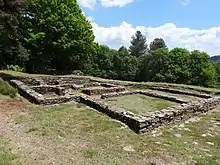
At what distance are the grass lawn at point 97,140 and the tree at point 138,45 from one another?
215 feet

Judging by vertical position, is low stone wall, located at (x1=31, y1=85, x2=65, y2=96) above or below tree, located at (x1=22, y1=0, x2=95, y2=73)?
below

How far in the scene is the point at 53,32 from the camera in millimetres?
30016

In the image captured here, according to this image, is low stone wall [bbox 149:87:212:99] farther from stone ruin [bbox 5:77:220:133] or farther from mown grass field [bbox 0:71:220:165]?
mown grass field [bbox 0:71:220:165]

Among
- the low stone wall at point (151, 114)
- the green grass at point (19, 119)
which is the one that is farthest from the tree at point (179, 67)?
the green grass at point (19, 119)

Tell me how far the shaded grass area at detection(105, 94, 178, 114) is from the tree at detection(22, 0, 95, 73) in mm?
16571

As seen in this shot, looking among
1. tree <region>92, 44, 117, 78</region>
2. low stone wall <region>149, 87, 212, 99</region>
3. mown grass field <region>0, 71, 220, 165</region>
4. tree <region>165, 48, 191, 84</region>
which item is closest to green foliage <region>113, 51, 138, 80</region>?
tree <region>92, 44, 117, 78</region>

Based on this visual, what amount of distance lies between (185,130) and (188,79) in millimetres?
37158

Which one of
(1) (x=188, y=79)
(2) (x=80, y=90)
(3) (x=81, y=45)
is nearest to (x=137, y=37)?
(1) (x=188, y=79)

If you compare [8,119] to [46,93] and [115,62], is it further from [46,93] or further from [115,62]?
[115,62]

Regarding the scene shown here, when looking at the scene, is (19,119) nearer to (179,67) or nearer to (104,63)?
(179,67)

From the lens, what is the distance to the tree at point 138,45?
→ 7512cm

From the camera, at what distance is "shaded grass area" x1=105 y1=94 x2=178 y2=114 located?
11898 mm

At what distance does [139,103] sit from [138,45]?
64.3 m

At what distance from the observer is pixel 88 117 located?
991cm
